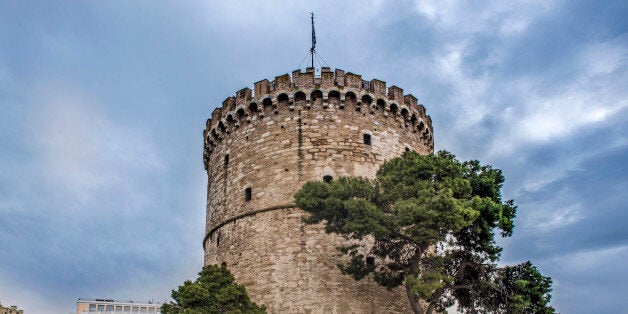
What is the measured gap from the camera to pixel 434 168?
1439 centimetres

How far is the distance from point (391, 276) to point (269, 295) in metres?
4.10

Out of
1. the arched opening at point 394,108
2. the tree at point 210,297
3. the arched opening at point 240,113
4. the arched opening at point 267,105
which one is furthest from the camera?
the arched opening at point 240,113

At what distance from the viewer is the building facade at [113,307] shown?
54.6m

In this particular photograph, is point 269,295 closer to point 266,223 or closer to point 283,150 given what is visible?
point 266,223

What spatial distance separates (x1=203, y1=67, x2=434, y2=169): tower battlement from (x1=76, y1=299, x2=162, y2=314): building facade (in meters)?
41.4

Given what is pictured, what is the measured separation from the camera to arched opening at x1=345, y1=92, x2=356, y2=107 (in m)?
19.4

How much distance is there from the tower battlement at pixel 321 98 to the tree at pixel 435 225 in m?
4.79

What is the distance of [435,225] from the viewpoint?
530 inches

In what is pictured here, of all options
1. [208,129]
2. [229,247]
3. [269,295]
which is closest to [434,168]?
[269,295]

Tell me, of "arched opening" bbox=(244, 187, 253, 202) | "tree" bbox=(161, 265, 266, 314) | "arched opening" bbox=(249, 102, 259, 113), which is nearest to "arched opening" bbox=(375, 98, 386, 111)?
"arched opening" bbox=(249, 102, 259, 113)

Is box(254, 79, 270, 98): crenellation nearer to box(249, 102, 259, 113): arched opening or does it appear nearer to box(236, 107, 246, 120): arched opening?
box(249, 102, 259, 113): arched opening

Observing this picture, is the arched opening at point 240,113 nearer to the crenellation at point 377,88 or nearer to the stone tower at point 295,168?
the stone tower at point 295,168

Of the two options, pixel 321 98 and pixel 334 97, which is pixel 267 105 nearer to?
pixel 321 98

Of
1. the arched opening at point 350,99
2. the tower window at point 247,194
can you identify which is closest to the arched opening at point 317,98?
the arched opening at point 350,99
